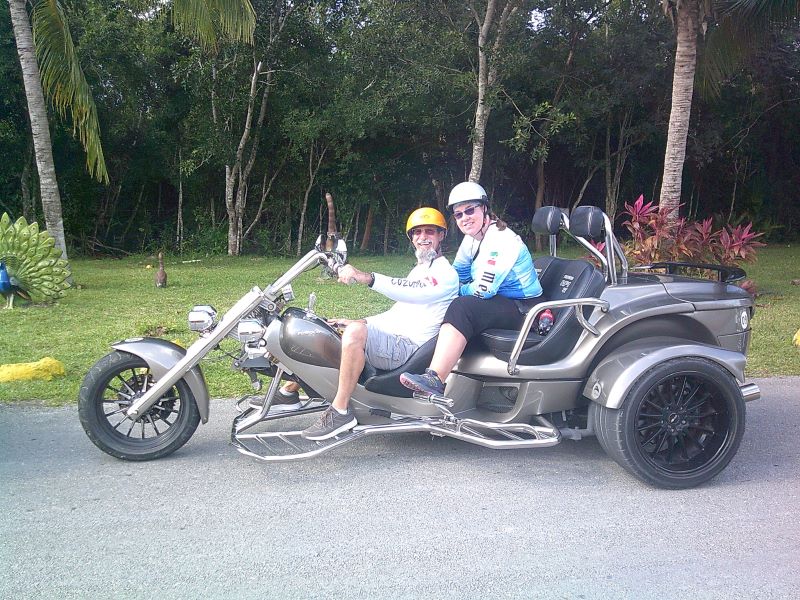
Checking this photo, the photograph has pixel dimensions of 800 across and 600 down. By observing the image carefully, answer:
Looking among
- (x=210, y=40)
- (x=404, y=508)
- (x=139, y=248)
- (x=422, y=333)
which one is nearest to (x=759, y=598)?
(x=404, y=508)

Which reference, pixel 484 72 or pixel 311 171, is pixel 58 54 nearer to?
pixel 484 72

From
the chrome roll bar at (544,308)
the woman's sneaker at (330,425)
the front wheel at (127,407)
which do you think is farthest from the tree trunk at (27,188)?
the chrome roll bar at (544,308)

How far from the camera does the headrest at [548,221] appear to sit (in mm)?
4891

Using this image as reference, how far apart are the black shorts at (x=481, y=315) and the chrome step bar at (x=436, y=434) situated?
0.54m

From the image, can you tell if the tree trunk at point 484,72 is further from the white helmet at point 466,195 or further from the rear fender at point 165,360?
the rear fender at point 165,360

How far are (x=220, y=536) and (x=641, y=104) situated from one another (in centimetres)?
1892

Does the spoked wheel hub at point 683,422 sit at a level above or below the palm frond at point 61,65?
below

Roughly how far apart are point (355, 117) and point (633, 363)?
13145mm

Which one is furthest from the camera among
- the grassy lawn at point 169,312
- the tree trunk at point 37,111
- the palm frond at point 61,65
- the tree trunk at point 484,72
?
the tree trunk at point 484,72

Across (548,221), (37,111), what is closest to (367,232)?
(37,111)

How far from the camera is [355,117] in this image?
16641 mm

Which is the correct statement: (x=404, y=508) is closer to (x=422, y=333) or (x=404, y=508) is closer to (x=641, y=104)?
(x=422, y=333)

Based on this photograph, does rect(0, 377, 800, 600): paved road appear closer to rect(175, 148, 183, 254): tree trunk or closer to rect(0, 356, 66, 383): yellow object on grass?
rect(0, 356, 66, 383): yellow object on grass

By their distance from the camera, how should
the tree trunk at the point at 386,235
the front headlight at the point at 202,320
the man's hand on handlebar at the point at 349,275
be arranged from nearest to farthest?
1. the man's hand on handlebar at the point at 349,275
2. the front headlight at the point at 202,320
3. the tree trunk at the point at 386,235
